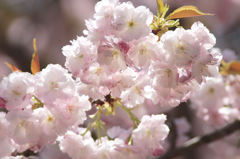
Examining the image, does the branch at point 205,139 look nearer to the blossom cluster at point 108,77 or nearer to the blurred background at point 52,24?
the blossom cluster at point 108,77

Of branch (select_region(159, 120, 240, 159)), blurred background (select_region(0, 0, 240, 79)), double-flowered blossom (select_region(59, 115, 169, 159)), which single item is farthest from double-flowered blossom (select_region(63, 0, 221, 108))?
blurred background (select_region(0, 0, 240, 79))

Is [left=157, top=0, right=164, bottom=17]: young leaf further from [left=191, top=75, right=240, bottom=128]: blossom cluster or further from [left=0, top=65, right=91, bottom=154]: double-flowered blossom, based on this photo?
[left=191, top=75, right=240, bottom=128]: blossom cluster

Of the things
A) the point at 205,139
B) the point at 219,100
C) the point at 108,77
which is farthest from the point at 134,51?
the point at 219,100

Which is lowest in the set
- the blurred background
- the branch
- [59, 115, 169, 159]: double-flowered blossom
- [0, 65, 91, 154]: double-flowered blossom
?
the branch

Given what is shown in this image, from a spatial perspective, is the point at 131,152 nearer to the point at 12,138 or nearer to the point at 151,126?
the point at 151,126

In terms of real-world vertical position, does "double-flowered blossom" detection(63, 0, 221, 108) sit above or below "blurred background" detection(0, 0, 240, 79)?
below
